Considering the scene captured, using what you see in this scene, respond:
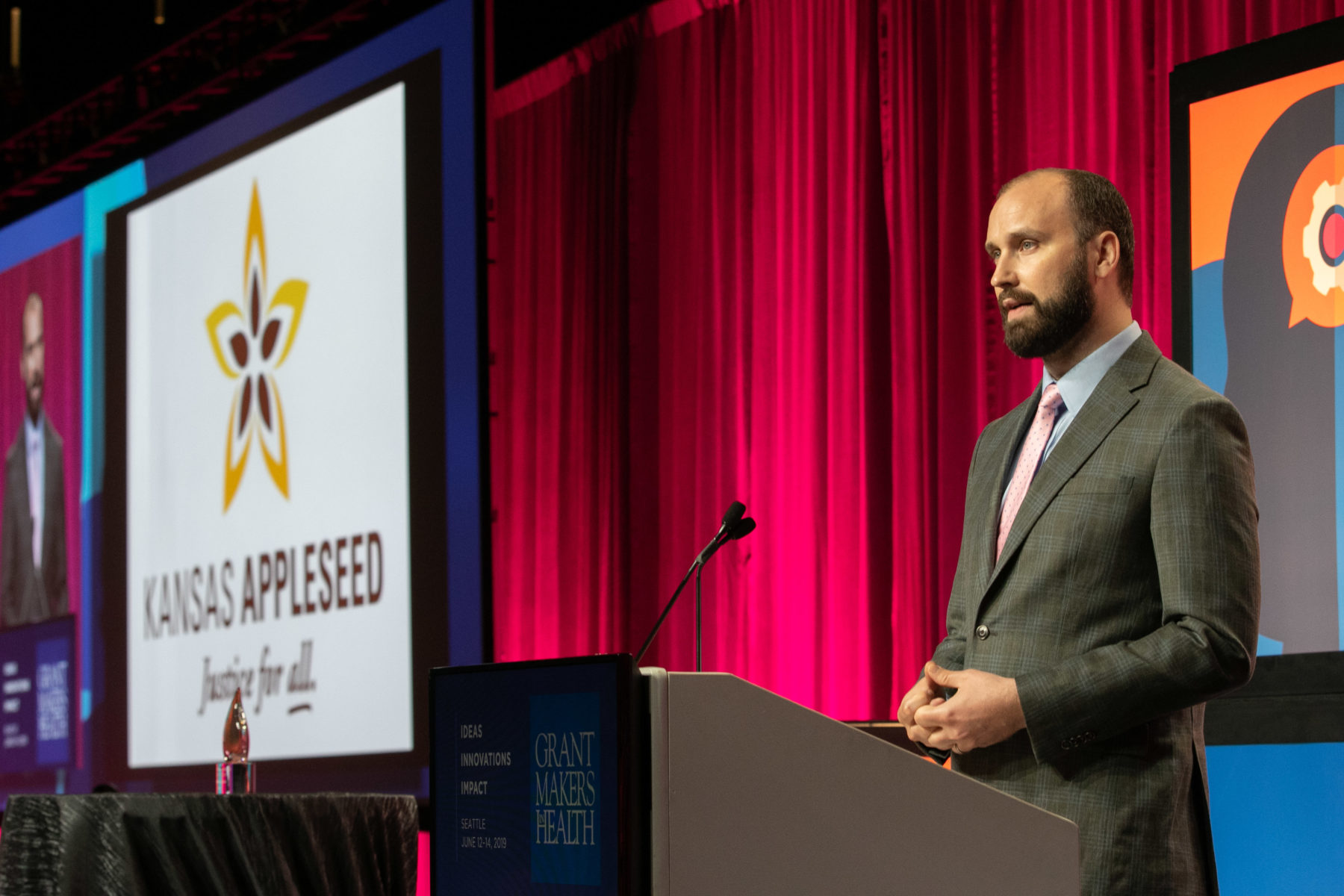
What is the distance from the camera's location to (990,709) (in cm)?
148

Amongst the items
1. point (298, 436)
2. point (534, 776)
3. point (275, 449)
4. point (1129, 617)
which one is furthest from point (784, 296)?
point (534, 776)

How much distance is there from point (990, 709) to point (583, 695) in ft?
1.60

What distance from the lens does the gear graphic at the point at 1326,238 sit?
8.98 feet

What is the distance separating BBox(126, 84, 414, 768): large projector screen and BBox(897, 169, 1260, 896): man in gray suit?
266 cm

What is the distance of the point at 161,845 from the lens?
62.8 inches

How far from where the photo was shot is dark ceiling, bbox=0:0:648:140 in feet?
17.0

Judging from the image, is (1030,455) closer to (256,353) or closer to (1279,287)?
(1279,287)

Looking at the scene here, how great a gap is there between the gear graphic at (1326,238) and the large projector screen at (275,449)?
237 centimetres

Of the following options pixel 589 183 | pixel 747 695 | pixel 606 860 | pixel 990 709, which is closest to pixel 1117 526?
pixel 990 709

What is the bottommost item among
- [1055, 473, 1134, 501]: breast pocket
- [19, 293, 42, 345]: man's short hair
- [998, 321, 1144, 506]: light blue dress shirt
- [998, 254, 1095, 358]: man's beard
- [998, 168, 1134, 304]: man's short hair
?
[1055, 473, 1134, 501]: breast pocket

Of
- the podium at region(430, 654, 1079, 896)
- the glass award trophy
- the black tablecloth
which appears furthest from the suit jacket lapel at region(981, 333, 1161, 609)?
the glass award trophy

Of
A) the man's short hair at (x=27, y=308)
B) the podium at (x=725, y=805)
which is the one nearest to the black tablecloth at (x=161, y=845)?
the podium at (x=725, y=805)

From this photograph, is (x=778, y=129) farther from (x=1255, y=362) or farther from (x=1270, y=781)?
(x=1270, y=781)

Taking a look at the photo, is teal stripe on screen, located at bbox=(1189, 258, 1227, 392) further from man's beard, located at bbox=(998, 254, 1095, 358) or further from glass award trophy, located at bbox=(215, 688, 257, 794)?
glass award trophy, located at bbox=(215, 688, 257, 794)
